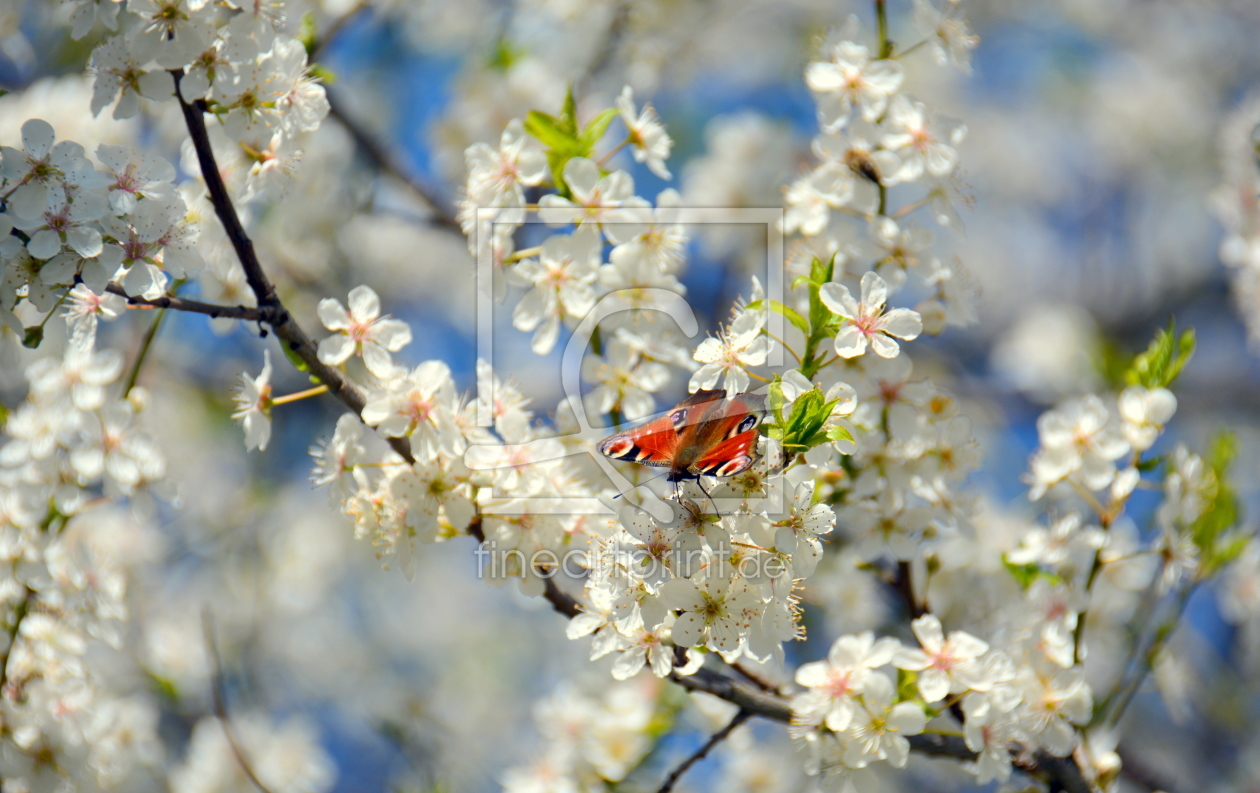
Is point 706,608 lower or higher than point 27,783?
higher

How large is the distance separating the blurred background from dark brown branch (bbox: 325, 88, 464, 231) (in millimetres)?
21

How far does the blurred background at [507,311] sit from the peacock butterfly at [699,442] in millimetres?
1066

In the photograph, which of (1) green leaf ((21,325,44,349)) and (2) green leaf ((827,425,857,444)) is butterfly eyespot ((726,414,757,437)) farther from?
(1) green leaf ((21,325,44,349))

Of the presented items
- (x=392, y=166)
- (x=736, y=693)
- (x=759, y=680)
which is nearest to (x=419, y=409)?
(x=736, y=693)

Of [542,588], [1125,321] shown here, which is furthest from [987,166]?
[542,588]

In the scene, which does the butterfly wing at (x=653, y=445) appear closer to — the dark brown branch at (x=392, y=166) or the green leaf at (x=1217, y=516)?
the green leaf at (x=1217, y=516)

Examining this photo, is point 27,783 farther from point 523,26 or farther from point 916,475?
point 523,26

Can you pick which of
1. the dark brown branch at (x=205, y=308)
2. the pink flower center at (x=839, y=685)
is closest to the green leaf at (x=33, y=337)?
the dark brown branch at (x=205, y=308)

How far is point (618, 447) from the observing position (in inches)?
68.6

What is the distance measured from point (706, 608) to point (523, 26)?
12.9ft

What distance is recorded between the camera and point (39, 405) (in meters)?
2.69

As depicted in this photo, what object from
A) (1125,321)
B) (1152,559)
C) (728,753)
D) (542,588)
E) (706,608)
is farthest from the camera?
(1125,321)

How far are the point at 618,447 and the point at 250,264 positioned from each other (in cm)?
89

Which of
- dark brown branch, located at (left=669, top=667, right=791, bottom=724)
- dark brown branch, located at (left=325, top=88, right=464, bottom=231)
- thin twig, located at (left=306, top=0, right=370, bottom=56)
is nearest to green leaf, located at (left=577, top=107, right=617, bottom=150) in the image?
dark brown branch, located at (left=669, top=667, right=791, bottom=724)
